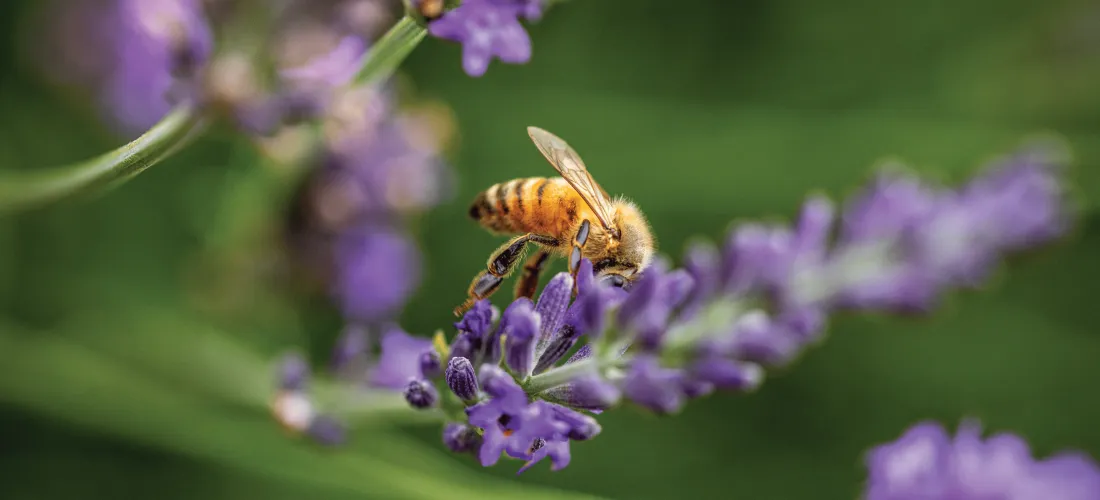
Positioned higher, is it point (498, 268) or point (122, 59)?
point (122, 59)

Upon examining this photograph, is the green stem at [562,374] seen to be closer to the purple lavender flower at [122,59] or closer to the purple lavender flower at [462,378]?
the purple lavender flower at [462,378]

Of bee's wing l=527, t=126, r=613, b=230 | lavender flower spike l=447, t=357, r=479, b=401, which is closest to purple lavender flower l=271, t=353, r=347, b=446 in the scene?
lavender flower spike l=447, t=357, r=479, b=401

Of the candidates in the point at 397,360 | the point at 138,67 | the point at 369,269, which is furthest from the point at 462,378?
the point at 138,67

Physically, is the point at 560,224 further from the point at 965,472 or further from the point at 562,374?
the point at 965,472

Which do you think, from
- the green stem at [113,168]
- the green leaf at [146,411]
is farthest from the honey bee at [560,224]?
the green leaf at [146,411]

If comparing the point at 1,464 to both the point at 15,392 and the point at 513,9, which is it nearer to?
the point at 15,392

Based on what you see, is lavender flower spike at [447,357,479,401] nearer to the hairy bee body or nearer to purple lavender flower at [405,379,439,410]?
purple lavender flower at [405,379,439,410]
